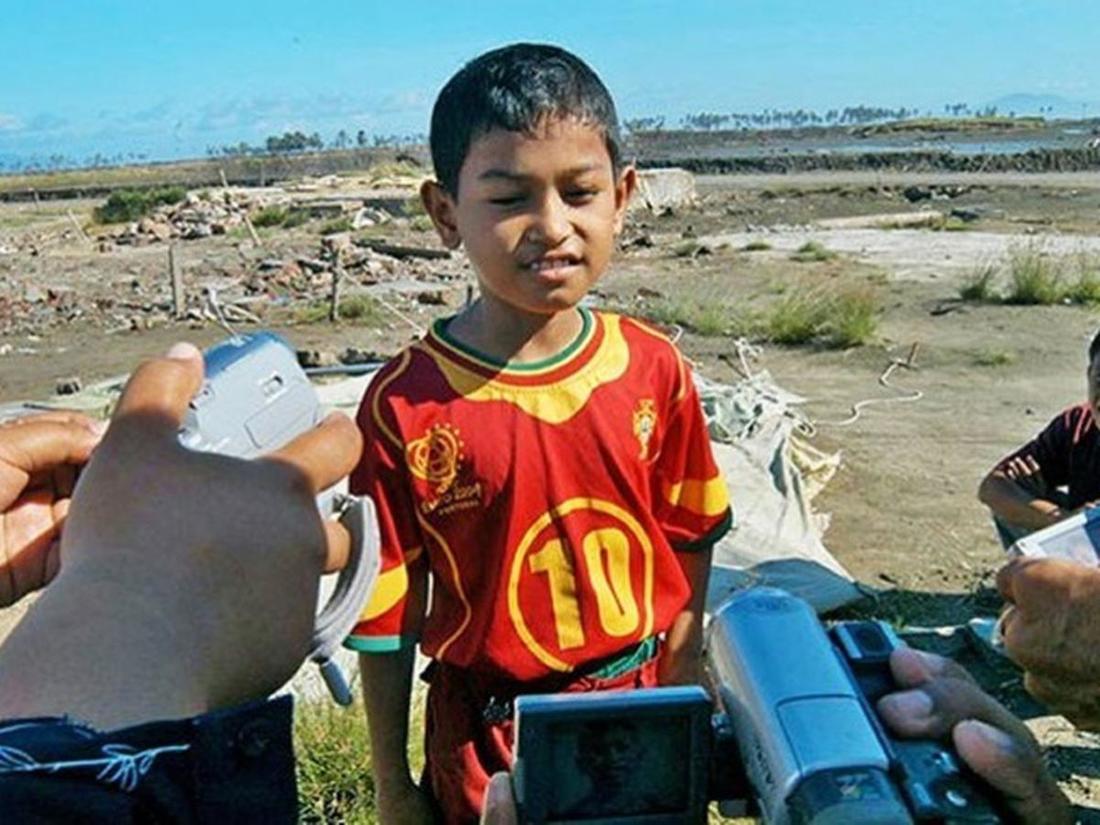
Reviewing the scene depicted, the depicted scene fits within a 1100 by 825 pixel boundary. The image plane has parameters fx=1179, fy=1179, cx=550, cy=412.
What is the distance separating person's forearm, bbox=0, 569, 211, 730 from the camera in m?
0.75

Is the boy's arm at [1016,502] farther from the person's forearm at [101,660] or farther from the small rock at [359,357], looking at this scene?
the small rock at [359,357]

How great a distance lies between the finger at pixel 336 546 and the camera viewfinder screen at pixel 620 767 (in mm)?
274

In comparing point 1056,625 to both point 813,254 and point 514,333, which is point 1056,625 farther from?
point 813,254

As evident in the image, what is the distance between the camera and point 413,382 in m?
1.95

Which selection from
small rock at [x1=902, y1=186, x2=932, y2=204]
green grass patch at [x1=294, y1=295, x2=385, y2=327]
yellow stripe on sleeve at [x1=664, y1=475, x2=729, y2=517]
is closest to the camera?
yellow stripe on sleeve at [x1=664, y1=475, x2=729, y2=517]

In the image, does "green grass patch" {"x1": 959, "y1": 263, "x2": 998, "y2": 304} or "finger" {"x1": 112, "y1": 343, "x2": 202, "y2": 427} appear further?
"green grass patch" {"x1": 959, "y1": 263, "x2": 998, "y2": 304}

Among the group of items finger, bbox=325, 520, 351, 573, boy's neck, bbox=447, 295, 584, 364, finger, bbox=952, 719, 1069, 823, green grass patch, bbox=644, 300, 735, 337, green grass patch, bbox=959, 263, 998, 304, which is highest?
boy's neck, bbox=447, 295, 584, 364

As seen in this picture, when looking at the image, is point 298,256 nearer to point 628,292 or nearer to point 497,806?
point 628,292

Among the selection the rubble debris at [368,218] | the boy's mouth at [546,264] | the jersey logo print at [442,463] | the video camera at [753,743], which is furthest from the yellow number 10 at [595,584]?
the rubble debris at [368,218]

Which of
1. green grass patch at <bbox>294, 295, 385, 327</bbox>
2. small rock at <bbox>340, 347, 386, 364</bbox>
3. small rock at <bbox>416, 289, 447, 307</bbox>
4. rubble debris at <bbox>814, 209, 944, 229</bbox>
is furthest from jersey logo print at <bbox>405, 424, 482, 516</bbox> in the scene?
rubble debris at <bbox>814, 209, 944, 229</bbox>

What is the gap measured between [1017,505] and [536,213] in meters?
3.09

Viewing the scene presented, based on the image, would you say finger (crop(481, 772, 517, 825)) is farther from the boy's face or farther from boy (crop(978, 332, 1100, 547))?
boy (crop(978, 332, 1100, 547))

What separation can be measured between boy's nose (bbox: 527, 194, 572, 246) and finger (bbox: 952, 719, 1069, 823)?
3.93 ft

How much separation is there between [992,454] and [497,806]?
265 inches
